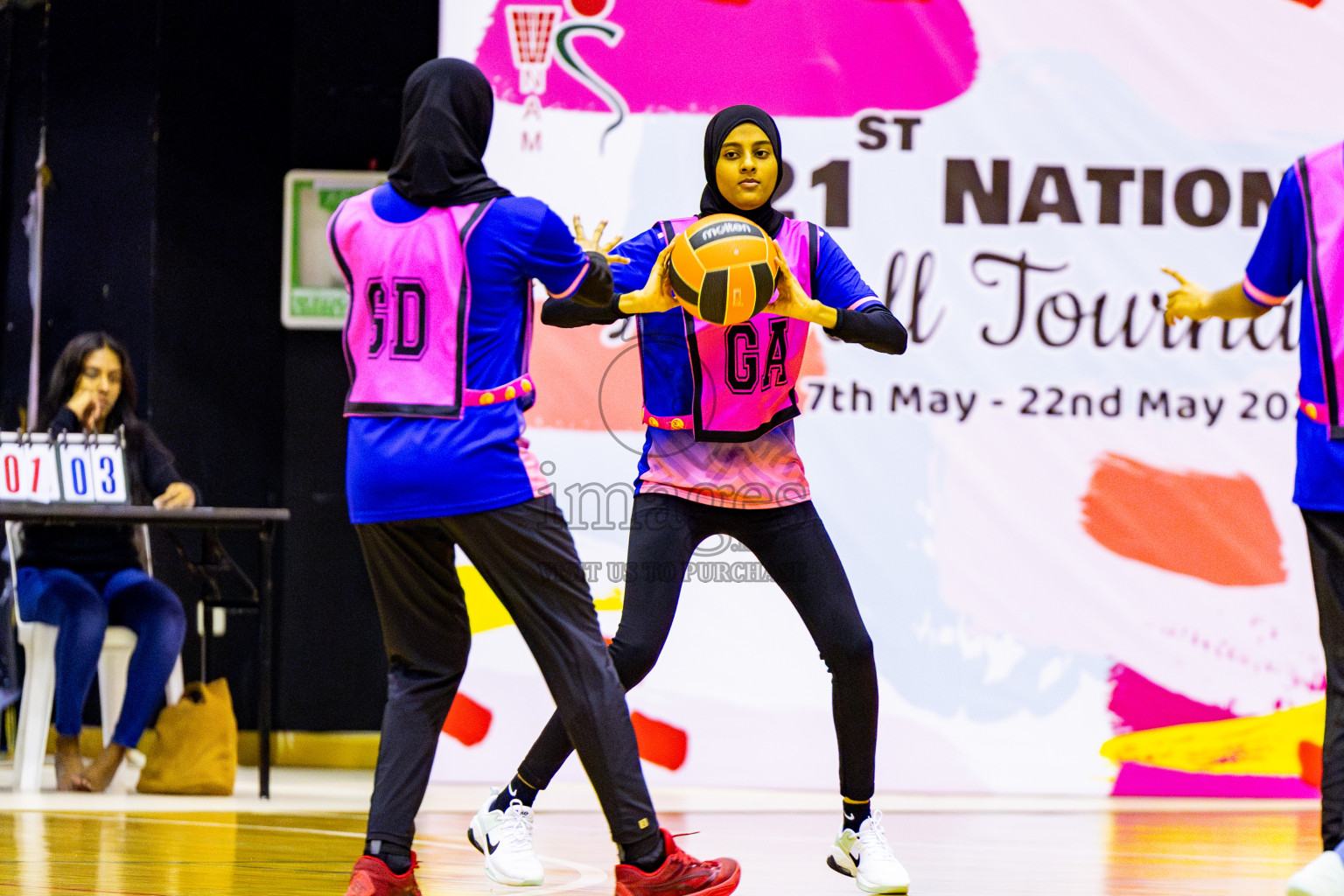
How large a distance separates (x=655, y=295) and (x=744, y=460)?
419mm

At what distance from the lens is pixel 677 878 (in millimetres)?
3109

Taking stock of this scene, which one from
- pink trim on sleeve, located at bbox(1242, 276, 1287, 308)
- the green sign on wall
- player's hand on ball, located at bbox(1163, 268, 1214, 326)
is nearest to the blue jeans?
the green sign on wall

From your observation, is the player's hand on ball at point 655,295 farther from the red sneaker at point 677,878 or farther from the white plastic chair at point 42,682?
the white plastic chair at point 42,682

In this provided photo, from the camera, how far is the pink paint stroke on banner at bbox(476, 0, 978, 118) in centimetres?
569

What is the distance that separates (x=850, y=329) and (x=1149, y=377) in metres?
2.57

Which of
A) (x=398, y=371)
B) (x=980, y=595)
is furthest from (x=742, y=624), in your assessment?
(x=398, y=371)

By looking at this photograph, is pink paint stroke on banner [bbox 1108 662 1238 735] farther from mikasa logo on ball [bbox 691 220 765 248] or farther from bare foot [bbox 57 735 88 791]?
bare foot [bbox 57 735 88 791]

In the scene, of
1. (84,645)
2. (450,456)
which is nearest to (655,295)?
(450,456)

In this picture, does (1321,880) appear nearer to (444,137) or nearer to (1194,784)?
(444,137)

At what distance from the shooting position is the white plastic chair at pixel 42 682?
5488 millimetres

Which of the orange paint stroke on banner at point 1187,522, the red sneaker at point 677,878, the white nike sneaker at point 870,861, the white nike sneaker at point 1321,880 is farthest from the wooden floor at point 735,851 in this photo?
the white nike sneaker at point 1321,880

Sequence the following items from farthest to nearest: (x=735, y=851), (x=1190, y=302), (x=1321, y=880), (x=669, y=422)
A: (x=735, y=851) → (x=669, y=422) → (x=1190, y=302) → (x=1321, y=880)

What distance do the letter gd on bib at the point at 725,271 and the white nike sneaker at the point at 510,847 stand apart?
1.15 meters

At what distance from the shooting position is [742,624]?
Result: 222 inches
